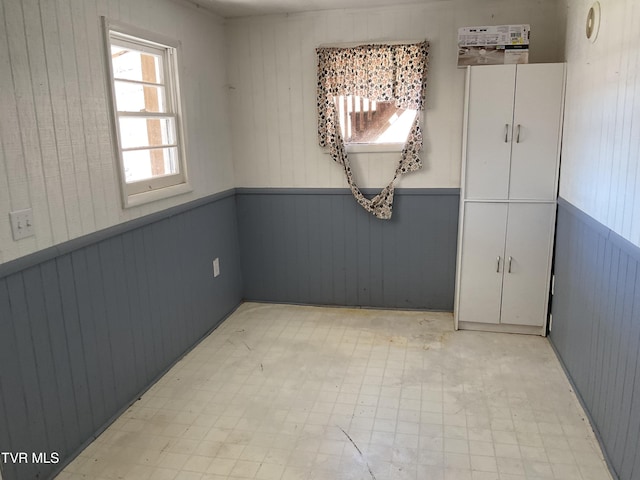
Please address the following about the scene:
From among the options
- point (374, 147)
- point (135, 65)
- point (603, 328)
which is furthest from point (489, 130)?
point (135, 65)

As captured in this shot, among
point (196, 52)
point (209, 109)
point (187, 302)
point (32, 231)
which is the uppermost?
point (196, 52)

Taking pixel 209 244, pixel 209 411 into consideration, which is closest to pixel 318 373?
pixel 209 411

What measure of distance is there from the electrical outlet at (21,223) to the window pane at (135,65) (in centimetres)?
100

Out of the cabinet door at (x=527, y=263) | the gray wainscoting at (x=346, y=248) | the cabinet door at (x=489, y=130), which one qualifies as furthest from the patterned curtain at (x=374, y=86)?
the cabinet door at (x=527, y=263)

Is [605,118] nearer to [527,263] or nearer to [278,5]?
[527,263]

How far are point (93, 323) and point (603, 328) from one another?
2.43 m

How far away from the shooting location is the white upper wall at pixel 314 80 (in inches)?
137

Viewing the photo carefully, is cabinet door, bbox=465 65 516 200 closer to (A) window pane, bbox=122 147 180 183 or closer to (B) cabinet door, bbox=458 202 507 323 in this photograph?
(B) cabinet door, bbox=458 202 507 323

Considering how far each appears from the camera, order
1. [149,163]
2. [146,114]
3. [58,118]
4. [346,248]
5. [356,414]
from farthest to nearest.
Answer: [346,248] → [149,163] → [146,114] → [356,414] → [58,118]

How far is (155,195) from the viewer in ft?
9.69

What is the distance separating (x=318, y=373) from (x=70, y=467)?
139 centimetres

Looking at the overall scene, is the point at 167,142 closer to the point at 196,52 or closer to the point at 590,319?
the point at 196,52

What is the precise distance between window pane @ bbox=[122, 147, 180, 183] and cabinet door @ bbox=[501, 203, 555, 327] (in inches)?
89.2

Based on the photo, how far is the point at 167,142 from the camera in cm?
322
